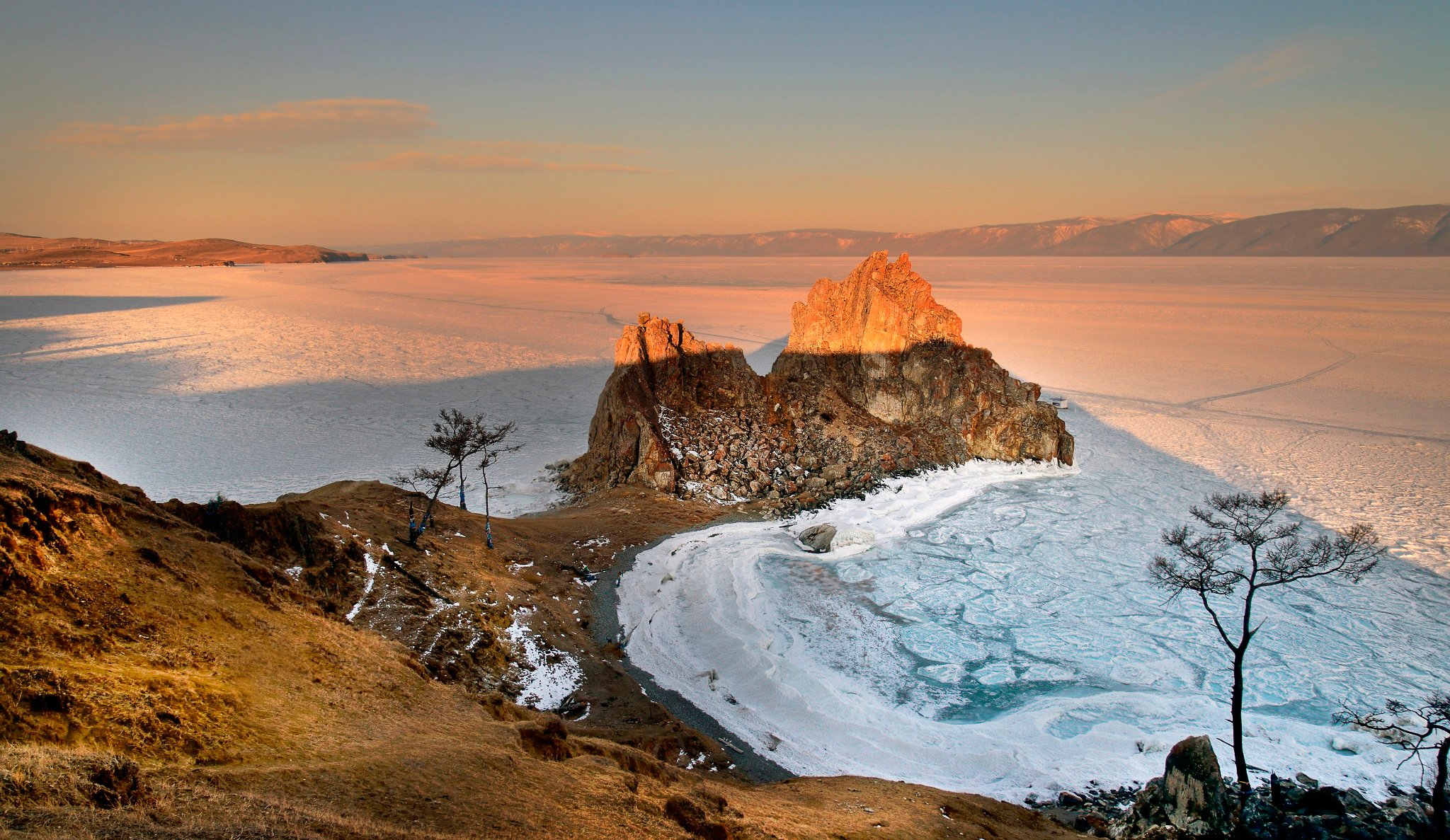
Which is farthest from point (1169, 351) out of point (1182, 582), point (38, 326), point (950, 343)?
point (38, 326)

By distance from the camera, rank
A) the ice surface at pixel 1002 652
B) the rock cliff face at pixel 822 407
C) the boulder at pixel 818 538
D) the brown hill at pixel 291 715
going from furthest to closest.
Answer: the rock cliff face at pixel 822 407 → the boulder at pixel 818 538 → the ice surface at pixel 1002 652 → the brown hill at pixel 291 715

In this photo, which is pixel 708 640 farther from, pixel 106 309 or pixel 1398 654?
pixel 106 309

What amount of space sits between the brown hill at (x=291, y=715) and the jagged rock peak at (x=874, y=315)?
88.1 feet

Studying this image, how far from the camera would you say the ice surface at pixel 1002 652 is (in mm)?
16766

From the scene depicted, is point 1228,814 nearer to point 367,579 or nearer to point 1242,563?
point 1242,563

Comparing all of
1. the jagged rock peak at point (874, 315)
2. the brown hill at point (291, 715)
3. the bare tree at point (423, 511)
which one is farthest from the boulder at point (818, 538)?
the jagged rock peak at point (874, 315)

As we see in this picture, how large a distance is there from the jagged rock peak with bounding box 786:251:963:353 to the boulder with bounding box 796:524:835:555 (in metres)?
14.7

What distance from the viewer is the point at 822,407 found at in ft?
128

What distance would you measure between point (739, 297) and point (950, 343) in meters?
88.7

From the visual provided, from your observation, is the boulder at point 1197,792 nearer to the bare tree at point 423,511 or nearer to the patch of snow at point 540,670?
the patch of snow at point 540,670

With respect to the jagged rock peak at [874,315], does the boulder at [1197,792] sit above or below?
below

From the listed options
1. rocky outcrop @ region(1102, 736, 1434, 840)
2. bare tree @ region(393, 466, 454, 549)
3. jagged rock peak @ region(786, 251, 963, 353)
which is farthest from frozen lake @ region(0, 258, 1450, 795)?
jagged rock peak @ region(786, 251, 963, 353)

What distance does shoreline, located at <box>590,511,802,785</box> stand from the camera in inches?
616

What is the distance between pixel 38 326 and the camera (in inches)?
3201
